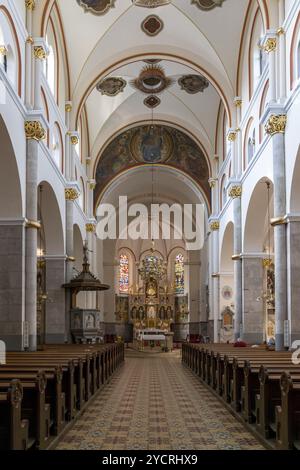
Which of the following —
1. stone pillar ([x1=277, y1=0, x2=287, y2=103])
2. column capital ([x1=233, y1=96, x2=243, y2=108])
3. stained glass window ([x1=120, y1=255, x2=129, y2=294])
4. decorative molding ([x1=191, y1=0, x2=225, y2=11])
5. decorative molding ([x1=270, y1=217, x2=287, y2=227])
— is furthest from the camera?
stained glass window ([x1=120, y1=255, x2=129, y2=294])

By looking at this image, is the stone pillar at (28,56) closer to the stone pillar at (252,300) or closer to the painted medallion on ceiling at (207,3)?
the painted medallion on ceiling at (207,3)

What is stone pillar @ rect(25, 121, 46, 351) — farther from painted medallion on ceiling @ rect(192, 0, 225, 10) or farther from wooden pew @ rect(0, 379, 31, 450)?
wooden pew @ rect(0, 379, 31, 450)

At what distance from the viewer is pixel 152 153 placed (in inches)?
1321

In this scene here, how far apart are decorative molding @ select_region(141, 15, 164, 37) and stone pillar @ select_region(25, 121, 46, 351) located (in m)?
8.09

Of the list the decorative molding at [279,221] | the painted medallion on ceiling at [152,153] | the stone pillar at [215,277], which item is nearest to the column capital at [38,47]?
the decorative molding at [279,221]

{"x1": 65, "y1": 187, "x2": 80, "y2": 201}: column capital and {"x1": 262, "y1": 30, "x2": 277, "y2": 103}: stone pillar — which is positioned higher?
{"x1": 262, "y1": 30, "x2": 277, "y2": 103}: stone pillar

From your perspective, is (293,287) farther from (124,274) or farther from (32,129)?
(124,274)

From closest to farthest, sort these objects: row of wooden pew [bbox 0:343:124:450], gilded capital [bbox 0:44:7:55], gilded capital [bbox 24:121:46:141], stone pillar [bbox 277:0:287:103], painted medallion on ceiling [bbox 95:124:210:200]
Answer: row of wooden pew [bbox 0:343:124:450]
gilded capital [bbox 0:44:7:55]
stone pillar [bbox 277:0:287:103]
gilded capital [bbox 24:121:46:141]
painted medallion on ceiling [bbox 95:124:210:200]

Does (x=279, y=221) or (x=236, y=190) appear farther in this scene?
(x=236, y=190)

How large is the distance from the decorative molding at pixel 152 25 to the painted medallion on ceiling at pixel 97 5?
167 centimetres

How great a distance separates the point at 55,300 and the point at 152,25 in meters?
10.7

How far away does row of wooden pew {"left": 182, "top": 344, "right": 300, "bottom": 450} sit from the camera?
6.23 metres

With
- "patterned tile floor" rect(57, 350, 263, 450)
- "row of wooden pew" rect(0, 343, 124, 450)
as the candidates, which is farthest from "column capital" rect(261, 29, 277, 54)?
"row of wooden pew" rect(0, 343, 124, 450)

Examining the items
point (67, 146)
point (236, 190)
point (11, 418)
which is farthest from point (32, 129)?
point (11, 418)
